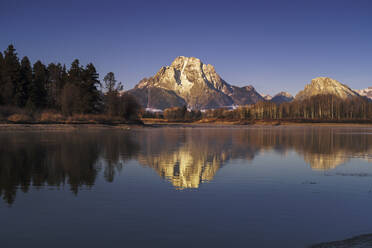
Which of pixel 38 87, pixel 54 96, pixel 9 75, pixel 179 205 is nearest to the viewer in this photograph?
pixel 179 205

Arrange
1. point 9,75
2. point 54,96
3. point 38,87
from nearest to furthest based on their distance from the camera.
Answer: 1. point 9,75
2. point 38,87
3. point 54,96

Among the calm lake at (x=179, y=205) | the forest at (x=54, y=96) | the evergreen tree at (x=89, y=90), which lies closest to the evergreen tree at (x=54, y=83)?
the forest at (x=54, y=96)

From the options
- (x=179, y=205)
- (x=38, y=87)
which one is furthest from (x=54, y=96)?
(x=179, y=205)

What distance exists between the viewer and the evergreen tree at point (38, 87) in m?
109

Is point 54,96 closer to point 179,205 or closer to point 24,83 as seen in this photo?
point 24,83

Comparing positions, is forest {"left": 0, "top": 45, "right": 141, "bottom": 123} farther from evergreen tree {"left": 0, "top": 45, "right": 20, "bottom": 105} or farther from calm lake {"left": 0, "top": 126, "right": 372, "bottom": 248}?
calm lake {"left": 0, "top": 126, "right": 372, "bottom": 248}

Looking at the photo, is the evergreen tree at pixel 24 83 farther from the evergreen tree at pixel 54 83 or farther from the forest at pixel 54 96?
the evergreen tree at pixel 54 83

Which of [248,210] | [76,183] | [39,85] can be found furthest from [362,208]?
[39,85]

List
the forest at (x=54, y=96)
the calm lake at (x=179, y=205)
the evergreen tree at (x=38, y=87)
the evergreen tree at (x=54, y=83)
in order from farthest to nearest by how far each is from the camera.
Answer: the evergreen tree at (x=54, y=83) < the evergreen tree at (x=38, y=87) < the forest at (x=54, y=96) < the calm lake at (x=179, y=205)

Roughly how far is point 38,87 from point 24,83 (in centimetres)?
433

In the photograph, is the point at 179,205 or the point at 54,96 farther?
the point at 54,96

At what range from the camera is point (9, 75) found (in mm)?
104125

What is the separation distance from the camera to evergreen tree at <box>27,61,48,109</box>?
358ft

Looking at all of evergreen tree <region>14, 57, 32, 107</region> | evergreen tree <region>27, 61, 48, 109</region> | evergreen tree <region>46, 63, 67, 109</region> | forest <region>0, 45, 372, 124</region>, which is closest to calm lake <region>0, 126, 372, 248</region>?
forest <region>0, 45, 372, 124</region>
